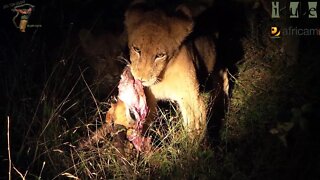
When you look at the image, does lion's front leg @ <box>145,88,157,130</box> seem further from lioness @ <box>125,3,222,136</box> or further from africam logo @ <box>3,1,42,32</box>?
africam logo @ <box>3,1,42,32</box>

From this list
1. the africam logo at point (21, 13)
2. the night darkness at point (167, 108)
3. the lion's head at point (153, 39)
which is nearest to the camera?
the night darkness at point (167, 108)

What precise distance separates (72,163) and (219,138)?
146 centimetres

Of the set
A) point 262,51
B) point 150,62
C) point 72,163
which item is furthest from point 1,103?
point 262,51

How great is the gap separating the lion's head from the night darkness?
46 centimetres

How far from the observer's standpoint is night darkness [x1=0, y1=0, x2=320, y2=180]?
12.6 ft

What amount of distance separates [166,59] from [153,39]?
222mm

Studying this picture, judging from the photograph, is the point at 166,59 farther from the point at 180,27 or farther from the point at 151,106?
the point at 151,106

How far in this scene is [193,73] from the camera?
193 inches

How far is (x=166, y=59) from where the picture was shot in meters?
4.66

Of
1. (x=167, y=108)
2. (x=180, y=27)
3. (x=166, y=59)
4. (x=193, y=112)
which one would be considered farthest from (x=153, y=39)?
(x=167, y=108)

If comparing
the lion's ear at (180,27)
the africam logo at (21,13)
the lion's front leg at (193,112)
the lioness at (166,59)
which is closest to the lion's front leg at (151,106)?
the lioness at (166,59)

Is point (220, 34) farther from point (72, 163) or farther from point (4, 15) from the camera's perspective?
point (72, 163)

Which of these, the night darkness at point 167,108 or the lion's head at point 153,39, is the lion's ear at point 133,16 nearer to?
Result: the lion's head at point 153,39

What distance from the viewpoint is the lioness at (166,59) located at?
179 inches
